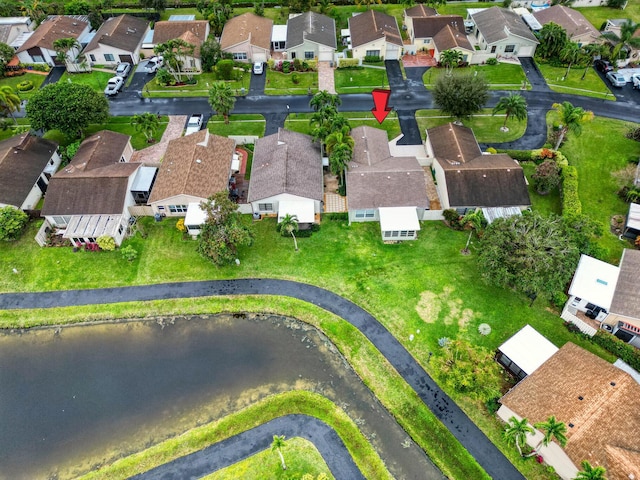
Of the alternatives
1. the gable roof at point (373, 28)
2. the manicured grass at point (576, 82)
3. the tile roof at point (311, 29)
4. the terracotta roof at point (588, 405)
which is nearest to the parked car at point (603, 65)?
the manicured grass at point (576, 82)

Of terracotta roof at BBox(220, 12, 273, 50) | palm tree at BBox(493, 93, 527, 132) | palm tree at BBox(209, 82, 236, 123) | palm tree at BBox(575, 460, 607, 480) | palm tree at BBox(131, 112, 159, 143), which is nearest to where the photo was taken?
palm tree at BBox(575, 460, 607, 480)

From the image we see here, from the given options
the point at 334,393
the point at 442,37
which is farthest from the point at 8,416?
the point at 442,37

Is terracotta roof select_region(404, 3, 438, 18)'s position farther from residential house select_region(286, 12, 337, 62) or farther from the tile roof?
residential house select_region(286, 12, 337, 62)

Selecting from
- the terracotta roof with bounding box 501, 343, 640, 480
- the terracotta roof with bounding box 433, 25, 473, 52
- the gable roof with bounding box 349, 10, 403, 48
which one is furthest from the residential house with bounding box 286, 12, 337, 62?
the terracotta roof with bounding box 501, 343, 640, 480

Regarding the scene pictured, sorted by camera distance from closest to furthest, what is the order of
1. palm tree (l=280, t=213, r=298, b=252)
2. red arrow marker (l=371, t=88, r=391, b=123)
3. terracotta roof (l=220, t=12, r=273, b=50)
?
1. palm tree (l=280, t=213, r=298, b=252)
2. red arrow marker (l=371, t=88, r=391, b=123)
3. terracotta roof (l=220, t=12, r=273, b=50)

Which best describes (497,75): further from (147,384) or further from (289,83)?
(147,384)

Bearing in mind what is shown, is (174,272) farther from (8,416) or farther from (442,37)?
(442,37)
